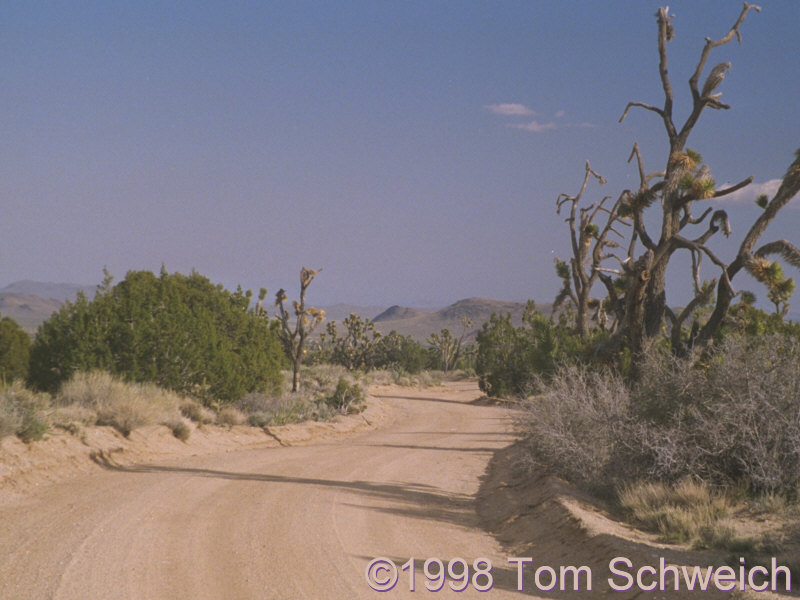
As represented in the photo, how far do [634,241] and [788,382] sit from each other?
14340 millimetres

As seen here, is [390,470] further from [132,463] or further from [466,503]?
[132,463]

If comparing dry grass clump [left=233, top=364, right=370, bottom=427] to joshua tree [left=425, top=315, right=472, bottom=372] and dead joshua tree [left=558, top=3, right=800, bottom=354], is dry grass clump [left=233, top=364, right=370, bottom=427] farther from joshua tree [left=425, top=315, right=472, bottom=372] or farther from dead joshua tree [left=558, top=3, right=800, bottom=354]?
joshua tree [left=425, top=315, right=472, bottom=372]

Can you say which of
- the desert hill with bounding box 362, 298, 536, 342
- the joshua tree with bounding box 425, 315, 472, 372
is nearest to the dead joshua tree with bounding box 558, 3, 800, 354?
the joshua tree with bounding box 425, 315, 472, 372

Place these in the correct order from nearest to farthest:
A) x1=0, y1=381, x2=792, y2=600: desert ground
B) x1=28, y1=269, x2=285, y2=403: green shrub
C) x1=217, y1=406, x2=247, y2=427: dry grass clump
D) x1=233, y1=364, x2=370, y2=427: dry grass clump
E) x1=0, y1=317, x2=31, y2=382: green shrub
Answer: x1=0, y1=381, x2=792, y2=600: desert ground, x1=28, y1=269, x2=285, y2=403: green shrub, x1=217, y1=406, x2=247, y2=427: dry grass clump, x1=0, y1=317, x2=31, y2=382: green shrub, x1=233, y1=364, x2=370, y2=427: dry grass clump

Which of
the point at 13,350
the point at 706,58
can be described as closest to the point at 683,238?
the point at 706,58

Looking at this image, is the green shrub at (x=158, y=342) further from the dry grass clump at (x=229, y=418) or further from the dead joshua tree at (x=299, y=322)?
the dead joshua tree at (x=299, y=322)

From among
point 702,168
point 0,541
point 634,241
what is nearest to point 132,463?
point 0,541

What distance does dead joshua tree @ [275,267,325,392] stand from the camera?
99.1 ft

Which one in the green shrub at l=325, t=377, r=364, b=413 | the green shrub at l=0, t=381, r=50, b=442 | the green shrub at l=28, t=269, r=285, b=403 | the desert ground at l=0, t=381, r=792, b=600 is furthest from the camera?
the green shrub at l=325, t=377, r=364, b=413

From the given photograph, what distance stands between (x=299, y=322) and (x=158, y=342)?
10.9 meters

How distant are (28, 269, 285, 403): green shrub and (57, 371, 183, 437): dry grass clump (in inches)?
43.9

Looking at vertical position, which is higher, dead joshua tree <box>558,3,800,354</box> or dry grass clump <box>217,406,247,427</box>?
dead joshua tree <box>558,3,800,354</box>

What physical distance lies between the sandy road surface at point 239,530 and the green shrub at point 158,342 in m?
4.11

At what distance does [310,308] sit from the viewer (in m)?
32.5
